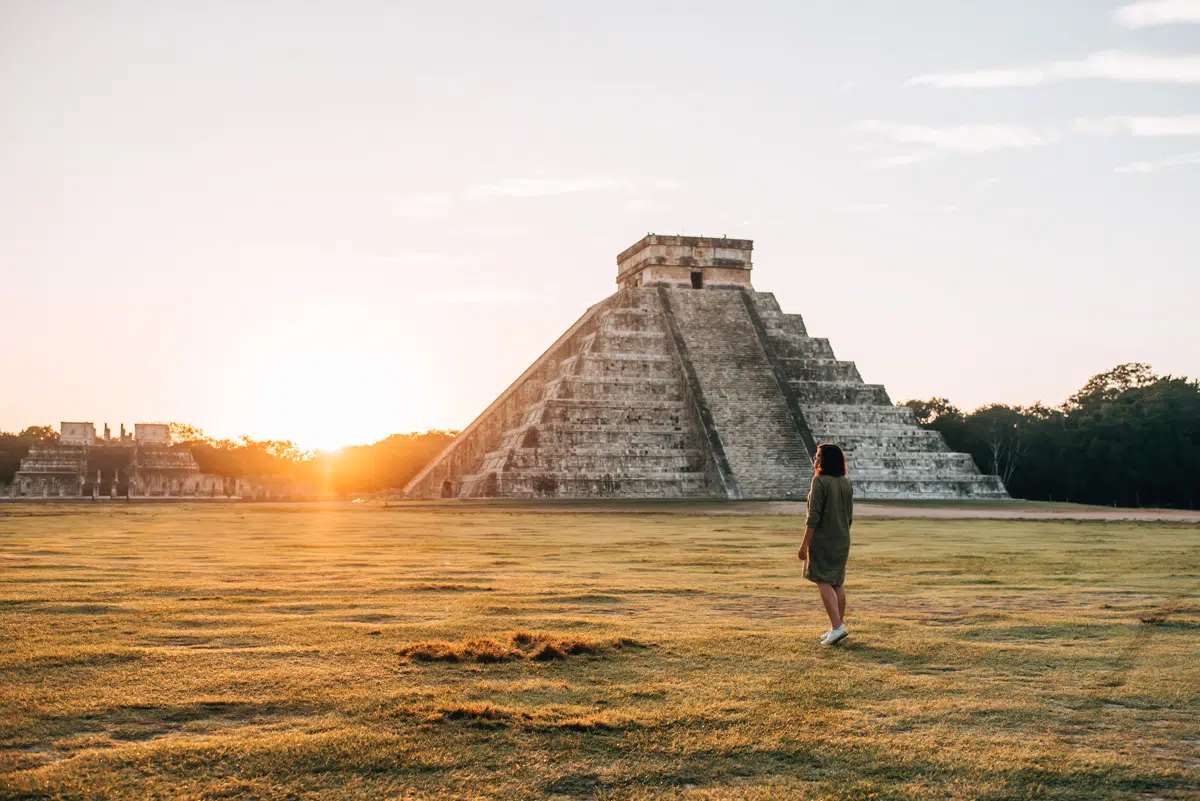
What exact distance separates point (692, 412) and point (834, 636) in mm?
32411

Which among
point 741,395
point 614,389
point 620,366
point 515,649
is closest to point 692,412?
point 741,395

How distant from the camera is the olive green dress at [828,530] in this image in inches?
286

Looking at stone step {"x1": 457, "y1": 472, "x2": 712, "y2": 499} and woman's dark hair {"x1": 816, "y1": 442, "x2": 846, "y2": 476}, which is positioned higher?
woman's dark hair {"x1": 816, "y1": 442, "x2": 846, "y2": 476}

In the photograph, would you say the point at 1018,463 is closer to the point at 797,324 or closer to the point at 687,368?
the point at 797,324

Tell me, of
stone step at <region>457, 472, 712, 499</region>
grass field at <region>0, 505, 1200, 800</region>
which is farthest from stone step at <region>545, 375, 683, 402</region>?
grass field at <region>0, 505, 1200, 800</region>

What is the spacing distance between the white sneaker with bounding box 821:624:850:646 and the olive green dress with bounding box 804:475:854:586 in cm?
33

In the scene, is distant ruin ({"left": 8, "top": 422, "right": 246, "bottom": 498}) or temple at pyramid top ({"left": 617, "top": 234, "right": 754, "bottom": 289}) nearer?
temple at pyramid top ({"left": 617, "top": 234, "right": 754, "bottom": 289})

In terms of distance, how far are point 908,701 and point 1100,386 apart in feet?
202

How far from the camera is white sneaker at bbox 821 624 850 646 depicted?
6973mm

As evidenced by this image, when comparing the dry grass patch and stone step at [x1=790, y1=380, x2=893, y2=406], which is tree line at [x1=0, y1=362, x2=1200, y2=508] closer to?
→ stone step at [x1=790, y1=380, x2=893, y2=406]

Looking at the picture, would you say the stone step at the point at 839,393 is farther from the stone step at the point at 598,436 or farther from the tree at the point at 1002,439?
the tree at the point at 1002,439

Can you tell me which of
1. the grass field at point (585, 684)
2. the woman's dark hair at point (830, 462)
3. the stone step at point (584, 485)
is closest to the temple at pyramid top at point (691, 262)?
the stone step at point (584, 485)

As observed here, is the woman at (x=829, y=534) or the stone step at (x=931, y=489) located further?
the stone step at (x=931, y=489)

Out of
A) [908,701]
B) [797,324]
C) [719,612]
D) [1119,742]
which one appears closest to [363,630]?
[719,612]
